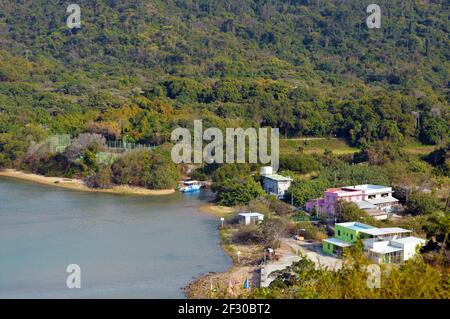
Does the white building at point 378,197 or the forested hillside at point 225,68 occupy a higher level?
the forested hillside at point 225,68

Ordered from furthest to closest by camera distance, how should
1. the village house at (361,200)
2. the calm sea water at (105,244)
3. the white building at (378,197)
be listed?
the white building at (378,197) → the village house at (361,200) → the calm sea water at (105,244)

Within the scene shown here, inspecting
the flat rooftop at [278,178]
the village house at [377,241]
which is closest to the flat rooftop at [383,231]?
the village house at [377,241]

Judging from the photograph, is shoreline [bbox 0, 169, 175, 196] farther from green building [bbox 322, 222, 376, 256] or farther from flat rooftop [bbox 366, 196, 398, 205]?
green building [bbox 322, 222, 376, 256]

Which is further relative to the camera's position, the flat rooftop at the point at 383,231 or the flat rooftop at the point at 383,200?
the flat rooftop at the point at 383,200

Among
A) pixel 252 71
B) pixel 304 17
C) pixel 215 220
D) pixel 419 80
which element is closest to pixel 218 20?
pixel 304 17

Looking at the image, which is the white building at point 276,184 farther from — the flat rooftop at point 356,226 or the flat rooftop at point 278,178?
the flat rooftop at point 356,226

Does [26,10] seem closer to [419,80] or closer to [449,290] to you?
[419,80]
